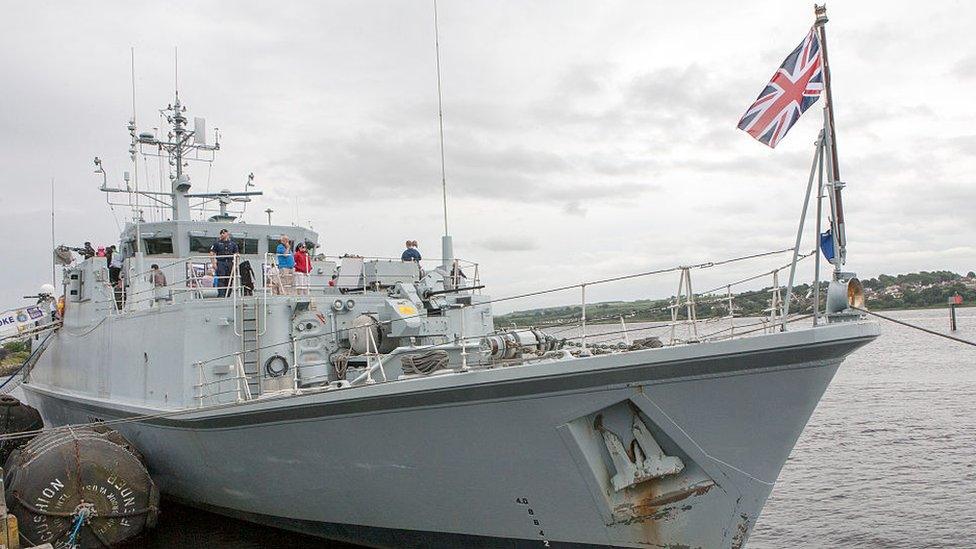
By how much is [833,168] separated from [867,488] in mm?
8756


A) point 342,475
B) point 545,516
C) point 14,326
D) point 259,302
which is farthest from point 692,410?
point 14,326

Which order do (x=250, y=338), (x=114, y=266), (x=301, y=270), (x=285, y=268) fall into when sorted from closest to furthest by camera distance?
(x=250, y=338)
(x=285, y=268)
(x=301, y=270)
(x=114, y=266)

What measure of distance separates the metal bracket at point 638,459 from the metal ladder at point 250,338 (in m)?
4.97

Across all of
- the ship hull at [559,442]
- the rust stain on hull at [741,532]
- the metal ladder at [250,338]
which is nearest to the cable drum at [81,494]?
the metal ladder at [250,338]

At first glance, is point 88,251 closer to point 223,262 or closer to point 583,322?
point 223,262

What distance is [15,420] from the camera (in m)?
15.7

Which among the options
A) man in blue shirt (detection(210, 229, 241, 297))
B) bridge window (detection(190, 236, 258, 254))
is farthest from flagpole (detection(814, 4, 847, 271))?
bridge window (detection(190, 236, 258, 254))

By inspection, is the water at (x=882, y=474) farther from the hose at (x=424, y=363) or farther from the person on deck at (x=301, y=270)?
the person on deck at (x=301, y=270)

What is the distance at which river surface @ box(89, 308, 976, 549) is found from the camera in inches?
411

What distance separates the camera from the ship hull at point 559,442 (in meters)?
6.36

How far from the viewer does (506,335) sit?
841cm

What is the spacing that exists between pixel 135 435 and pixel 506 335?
6.31 m

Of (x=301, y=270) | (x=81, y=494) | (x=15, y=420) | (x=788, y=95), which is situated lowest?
(x=81, y=494)

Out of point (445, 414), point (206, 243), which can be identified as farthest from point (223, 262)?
point (445, 414)
